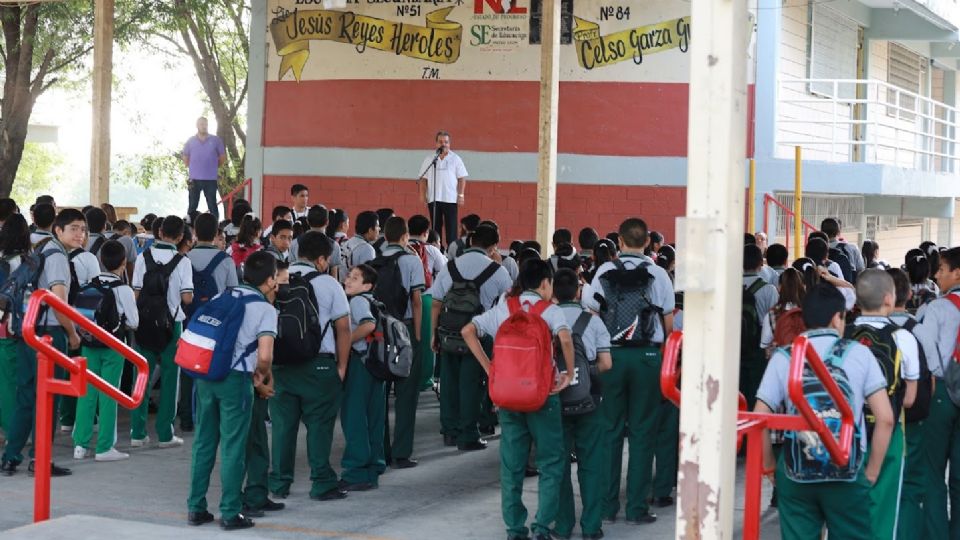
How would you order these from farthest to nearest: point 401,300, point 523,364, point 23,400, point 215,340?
1. point 401,300
2. point 23,400
3. point 215,340
4. point 523,364

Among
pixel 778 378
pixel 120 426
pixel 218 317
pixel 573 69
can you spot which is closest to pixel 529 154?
pixel 573 69

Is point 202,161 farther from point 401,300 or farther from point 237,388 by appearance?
point 237,388

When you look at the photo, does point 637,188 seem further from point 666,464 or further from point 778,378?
point 778,378

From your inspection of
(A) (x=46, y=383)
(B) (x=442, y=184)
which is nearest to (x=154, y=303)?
(A) (x=46, y=383)

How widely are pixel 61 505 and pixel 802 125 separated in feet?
53.4

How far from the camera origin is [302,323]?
9180 mm

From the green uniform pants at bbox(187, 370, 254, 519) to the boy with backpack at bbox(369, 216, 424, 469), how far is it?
2.46 m

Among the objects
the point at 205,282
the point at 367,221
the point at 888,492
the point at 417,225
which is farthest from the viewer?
the point at 417,225

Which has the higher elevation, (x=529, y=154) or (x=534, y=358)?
(x=529, y=154)

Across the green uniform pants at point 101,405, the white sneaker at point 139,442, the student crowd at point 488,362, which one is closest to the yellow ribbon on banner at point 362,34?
the student crowd at point 488,362

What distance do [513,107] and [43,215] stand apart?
10586 mm

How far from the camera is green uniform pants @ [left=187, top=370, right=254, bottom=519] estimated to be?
28.3 ft

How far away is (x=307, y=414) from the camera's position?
966 centimetres

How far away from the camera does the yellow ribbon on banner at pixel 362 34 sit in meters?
21.0
